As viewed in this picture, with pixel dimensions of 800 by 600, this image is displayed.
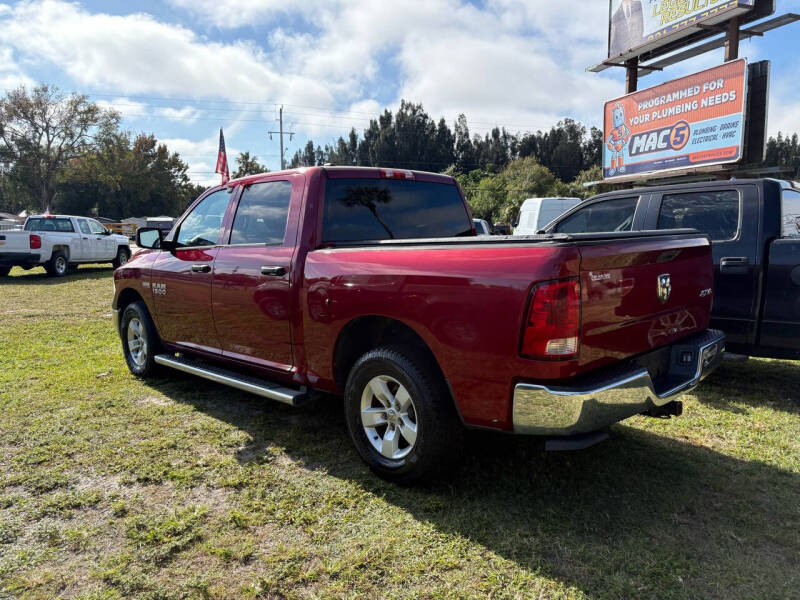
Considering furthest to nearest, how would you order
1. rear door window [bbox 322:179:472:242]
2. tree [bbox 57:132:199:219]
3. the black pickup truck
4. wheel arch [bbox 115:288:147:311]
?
tree [bbox 57:132:199:219], wheel arch [bbox 115:288:147:311], the black pickup truck, rear door window [bbox 322:179:472:242]

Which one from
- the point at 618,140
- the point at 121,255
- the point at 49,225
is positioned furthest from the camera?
the point at 121,255

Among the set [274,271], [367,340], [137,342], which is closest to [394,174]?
[274,271]

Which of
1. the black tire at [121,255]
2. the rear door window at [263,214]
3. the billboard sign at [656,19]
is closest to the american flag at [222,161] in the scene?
the black tire at [121,255]

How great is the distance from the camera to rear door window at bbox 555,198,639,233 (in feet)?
18.4

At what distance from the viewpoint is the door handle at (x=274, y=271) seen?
3673 millimetres

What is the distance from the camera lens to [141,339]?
545cm

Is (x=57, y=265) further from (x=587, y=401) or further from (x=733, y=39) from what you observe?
(x=733, y=39)

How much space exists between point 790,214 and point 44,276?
58.8ft

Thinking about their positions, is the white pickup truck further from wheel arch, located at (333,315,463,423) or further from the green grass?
wheel arch, located at (333,315,463,423)

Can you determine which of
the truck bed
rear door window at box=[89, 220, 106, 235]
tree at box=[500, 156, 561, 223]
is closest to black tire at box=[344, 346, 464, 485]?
the truck bed

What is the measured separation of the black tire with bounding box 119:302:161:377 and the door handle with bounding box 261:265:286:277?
2.07m

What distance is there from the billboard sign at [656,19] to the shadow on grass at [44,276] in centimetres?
1593

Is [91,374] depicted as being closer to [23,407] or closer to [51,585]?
[23,407]

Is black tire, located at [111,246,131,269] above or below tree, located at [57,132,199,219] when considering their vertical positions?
below
